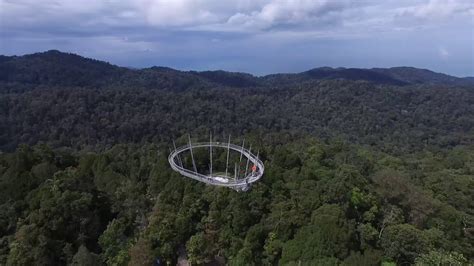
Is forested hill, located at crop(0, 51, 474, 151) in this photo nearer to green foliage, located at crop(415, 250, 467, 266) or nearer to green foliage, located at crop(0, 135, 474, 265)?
green foliage, located at crop(0, 135, 474, 265)

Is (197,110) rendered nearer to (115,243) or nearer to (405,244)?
(115,243)

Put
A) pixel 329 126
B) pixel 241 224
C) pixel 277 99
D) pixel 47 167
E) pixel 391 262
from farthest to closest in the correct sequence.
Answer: pixel 277 99 < pixel 329 126 < pixel 47 167 < pixel 241 224 < pixel 391 262

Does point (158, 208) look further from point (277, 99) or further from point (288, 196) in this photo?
point (277, 99)

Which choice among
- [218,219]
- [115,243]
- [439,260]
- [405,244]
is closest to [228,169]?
[218,219]

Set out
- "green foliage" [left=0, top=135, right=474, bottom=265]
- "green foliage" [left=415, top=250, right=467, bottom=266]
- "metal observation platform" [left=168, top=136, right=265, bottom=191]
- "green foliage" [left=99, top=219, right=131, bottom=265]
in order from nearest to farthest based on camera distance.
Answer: "green foliage" [left=415, top=250, right=467, bottom=266]
"green foliage" [left=0, top=135, right=474, bottom=265]
"green foliage" [left=99, top=219, right=131, bottom=265]
"metal observation platform" [left=168, top=136, right=265, bottom=191]

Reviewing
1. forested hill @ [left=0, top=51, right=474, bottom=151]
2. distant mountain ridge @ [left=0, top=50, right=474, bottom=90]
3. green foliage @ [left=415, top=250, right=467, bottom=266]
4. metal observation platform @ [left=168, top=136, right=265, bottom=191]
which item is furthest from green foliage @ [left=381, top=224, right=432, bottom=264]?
distant mountain ridge @ [left=0, top=50, right=474, bottom=90]

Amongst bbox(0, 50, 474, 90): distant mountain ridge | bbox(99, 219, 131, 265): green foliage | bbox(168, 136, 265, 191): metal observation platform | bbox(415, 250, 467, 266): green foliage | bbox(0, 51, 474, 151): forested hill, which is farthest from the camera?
bbox(0, 50, 474, 90): distant mountain ridge

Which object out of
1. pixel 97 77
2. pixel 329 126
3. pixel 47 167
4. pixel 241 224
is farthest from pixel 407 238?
pixel 97 77

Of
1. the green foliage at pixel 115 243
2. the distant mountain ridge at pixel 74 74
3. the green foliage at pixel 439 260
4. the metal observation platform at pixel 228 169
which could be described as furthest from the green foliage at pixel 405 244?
the distant mountain ridge at pixel 74 74

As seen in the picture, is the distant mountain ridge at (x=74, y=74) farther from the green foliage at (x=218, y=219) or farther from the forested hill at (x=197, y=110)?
the green foliage at (x=218, y=219)
